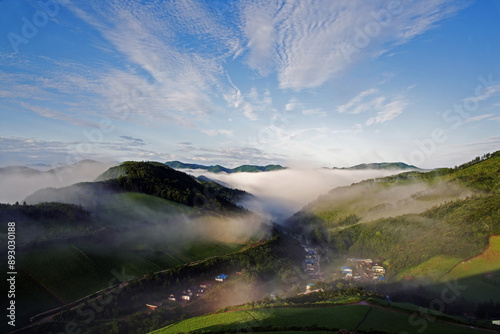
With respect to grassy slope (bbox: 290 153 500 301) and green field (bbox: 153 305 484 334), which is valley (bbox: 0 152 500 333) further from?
grassy slope (bbox: 290 153 500 301)

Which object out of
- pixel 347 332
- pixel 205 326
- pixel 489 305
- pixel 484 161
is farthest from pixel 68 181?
pixel 484 161

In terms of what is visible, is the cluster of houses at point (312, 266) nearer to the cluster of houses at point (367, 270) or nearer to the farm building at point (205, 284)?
the cluster of houses at point (367, 270)

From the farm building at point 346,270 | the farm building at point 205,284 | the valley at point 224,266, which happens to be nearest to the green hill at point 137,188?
the valley at point 224,266

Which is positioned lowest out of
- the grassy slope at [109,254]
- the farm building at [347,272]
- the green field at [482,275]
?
the farm building at [347,272]

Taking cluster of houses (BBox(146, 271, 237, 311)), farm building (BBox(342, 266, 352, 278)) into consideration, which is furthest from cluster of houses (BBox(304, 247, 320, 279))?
cluster of houses (BBox(146, 271, 237, 311))

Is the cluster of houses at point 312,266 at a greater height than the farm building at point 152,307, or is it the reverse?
the farm building at point 152,307

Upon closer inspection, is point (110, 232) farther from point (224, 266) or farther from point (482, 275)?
point (482, 275)
